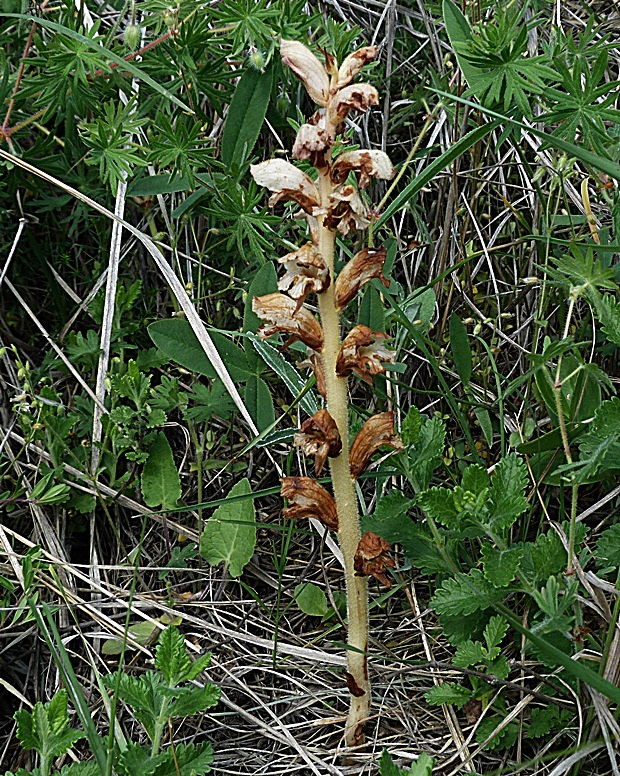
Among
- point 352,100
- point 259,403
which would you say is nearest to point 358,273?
point 352,100

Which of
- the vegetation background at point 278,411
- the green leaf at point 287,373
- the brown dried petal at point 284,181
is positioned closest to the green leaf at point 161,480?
the vegetation background at point 278,411

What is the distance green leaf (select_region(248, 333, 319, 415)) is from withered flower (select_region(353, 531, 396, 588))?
550 millimetres

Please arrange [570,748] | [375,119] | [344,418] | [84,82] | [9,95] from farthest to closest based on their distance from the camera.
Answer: [375,119]
[9,95]
[84,82]
[344,418]
[570,748]

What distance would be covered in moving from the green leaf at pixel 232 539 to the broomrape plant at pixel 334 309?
49 centimetres

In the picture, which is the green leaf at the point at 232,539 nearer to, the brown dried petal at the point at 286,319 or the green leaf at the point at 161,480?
the green leaf at the point at 161,480

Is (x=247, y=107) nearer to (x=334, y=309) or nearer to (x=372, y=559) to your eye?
(x=334, y=309)

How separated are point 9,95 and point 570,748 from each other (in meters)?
2.23

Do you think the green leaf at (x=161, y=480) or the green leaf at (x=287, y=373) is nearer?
the green leaf at (x=287, y=373)

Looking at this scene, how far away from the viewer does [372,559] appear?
5.72ft

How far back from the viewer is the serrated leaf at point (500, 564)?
172 centimetres

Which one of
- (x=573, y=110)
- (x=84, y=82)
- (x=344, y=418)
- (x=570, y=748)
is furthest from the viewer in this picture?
(x=84, y=82)

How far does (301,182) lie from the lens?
5.43 ft

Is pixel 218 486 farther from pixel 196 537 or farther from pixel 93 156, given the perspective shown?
pixel 93 156

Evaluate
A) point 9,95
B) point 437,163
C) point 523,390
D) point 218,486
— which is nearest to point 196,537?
point 218,486
